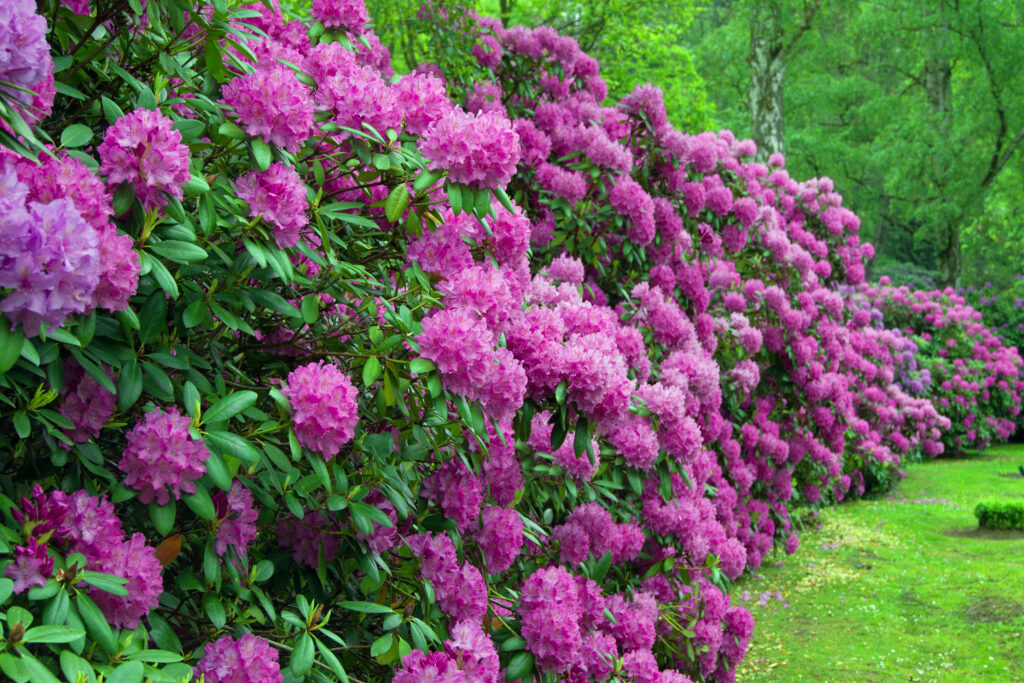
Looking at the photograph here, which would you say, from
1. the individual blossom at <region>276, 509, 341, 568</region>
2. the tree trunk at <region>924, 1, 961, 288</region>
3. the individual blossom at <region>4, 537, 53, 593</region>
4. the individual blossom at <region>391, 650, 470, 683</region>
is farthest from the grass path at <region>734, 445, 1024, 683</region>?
the tree trunk at <region>924, 1, 961, 288</region>

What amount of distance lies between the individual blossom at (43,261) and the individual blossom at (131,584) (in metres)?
0.44

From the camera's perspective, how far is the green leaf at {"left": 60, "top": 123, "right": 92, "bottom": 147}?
1.52m

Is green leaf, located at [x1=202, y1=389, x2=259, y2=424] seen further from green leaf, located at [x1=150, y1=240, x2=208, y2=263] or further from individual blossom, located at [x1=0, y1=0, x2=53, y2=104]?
individual blossom, located at [x1=0, y1=0, x2=53, y2=104]

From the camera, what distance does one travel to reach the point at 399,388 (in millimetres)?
1833

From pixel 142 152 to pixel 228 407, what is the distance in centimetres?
50

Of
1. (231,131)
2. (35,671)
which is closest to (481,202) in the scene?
(231,131)

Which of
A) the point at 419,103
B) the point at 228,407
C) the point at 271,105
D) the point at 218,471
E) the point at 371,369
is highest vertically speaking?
the point at 419,103

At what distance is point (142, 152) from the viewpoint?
1.50 m

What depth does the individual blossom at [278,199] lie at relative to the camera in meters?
1.69

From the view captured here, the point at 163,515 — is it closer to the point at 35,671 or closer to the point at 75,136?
the point at 35,671

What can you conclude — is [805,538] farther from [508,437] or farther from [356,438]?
[356,438]

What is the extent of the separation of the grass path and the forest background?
4.19m

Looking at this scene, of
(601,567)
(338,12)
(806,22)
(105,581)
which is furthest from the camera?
(806,22)

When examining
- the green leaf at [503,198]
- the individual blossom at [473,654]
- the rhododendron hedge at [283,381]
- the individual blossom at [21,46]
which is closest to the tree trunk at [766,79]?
the rhododendron hedge at [283,381]
